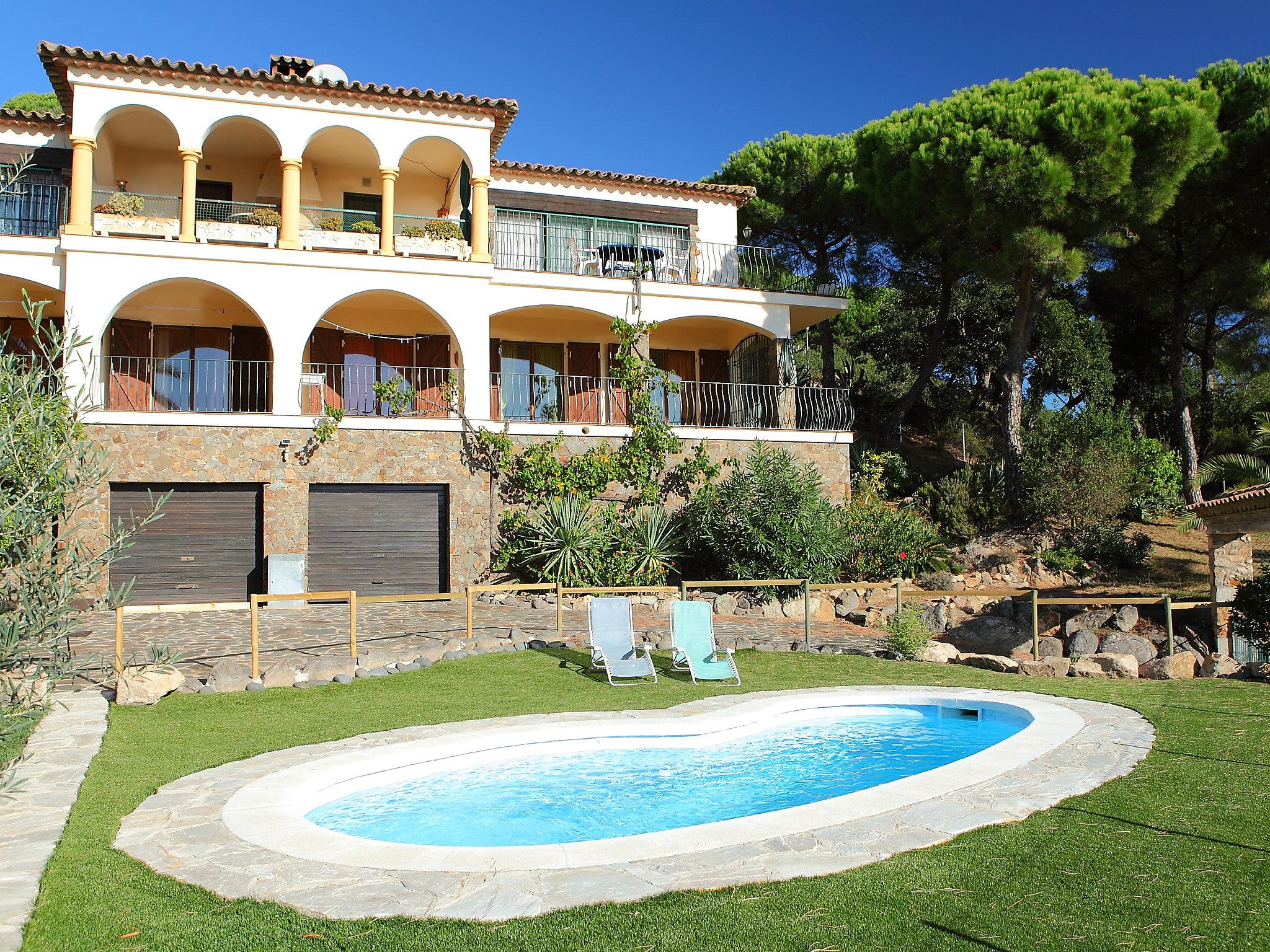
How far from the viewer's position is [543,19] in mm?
21734

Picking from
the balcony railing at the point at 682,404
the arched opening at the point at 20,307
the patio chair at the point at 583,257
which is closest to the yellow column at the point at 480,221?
→ the patio chair at the point at 583,257

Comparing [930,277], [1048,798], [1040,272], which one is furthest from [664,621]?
[930,277]

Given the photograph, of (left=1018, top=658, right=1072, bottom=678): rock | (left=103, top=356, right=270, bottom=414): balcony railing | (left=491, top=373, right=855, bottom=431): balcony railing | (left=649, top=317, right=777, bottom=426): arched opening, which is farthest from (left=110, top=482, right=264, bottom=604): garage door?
(left=1018, top=658, right=1072, bottom=678): rock

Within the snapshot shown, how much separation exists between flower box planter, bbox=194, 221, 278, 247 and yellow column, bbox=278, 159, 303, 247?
0.65 feet

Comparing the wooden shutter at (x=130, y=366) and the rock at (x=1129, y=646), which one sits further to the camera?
the wooden shutter at (x=130, y=366)

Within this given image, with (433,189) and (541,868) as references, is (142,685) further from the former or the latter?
(433,189)

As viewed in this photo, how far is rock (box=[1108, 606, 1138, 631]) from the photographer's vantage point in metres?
15.3

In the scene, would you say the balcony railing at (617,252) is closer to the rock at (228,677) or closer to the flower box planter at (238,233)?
the flower box planter at (238,233)

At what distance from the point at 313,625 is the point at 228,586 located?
176 inches

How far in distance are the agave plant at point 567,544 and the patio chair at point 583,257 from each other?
239 inches

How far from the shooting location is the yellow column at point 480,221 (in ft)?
65.2

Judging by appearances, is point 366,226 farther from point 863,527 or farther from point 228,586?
point 863,527

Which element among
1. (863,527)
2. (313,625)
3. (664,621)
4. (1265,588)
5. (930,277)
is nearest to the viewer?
(1265,588)

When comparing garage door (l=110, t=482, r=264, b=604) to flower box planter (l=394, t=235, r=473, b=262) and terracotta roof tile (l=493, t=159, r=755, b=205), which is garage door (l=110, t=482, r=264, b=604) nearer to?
flower box planter (l=394, t=235, r=473, b=262)
